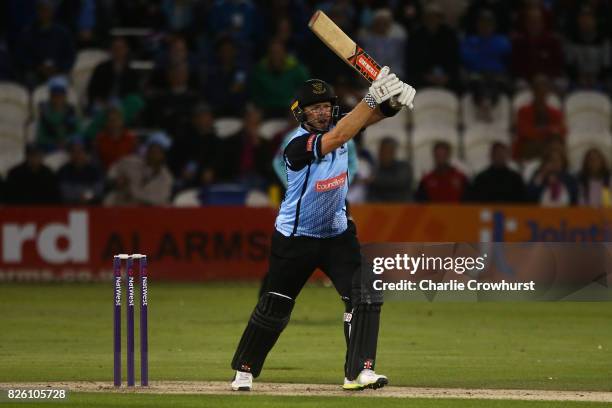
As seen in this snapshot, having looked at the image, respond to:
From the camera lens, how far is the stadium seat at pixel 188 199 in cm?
2148

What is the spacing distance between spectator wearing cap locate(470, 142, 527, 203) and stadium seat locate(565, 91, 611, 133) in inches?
107

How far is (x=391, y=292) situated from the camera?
10.7 metres

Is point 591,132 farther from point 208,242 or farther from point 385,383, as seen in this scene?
point 385,383

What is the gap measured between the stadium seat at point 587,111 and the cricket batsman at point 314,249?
529 inches

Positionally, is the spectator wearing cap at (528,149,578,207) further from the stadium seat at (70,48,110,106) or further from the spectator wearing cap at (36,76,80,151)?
the stadium seat at (70,48,110,106)

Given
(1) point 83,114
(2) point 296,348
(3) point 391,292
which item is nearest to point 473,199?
(1) point 83,114

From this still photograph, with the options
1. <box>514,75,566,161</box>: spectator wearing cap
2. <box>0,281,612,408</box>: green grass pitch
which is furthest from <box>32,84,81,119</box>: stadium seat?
<box>514,75,566,161</box>: spectator wearing cap

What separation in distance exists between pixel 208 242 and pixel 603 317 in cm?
616

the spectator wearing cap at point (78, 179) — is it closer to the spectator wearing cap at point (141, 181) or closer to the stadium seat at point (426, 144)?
the spectator wearing cap at point (141, 181)

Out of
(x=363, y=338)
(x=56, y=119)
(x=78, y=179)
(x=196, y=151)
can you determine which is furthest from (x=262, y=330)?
(x=56, y=119)

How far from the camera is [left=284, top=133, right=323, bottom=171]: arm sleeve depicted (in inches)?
401

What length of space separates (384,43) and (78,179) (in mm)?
5291

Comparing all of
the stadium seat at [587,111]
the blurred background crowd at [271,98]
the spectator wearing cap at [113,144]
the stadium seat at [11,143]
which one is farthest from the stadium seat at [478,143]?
the stadium seat at [11,143]

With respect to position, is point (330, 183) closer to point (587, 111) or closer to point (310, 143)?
point (310, 143)
